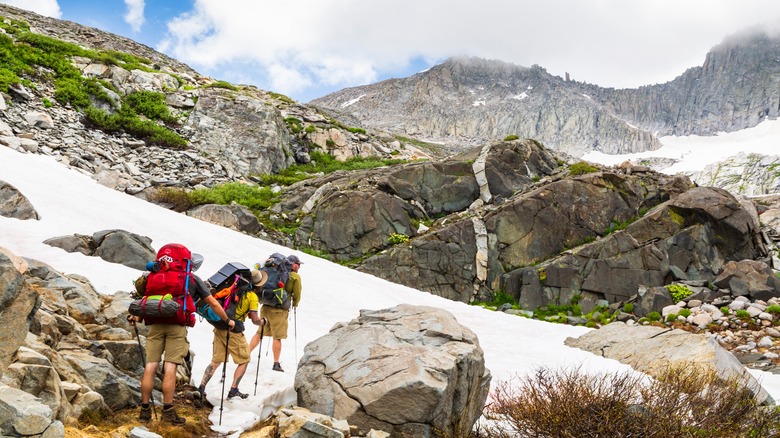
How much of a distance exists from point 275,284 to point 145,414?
12.4ft

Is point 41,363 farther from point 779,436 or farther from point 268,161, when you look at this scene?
point 268,161

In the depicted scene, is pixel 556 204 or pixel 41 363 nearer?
pixel 41 363

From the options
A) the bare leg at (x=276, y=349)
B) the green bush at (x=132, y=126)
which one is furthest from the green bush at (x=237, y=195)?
the bare leg at (x=276, y=349)

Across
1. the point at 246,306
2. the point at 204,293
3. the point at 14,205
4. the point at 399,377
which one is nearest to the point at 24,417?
the point at 204,293

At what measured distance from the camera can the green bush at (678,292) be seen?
19656mm

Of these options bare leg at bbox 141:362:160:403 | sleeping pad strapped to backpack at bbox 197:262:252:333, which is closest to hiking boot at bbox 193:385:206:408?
sleeping pad strapped to backpack at bbox 197:262:252:333

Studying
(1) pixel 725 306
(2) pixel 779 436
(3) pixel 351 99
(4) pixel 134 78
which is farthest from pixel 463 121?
(2) pixel 779 436

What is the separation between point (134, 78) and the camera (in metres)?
35.0

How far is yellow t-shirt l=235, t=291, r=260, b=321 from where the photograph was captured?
25.5 feet

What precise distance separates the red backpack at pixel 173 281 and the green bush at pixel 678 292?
19.9 m

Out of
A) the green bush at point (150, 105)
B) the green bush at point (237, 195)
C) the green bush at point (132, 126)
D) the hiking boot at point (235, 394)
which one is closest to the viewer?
the hiking boot at point (235, 394)

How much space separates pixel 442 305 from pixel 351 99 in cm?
16900

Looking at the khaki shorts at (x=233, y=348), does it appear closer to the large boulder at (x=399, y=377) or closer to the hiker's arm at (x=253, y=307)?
the hiker's arm at (x=253, y=307)

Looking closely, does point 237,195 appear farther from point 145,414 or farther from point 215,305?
point 145,414
